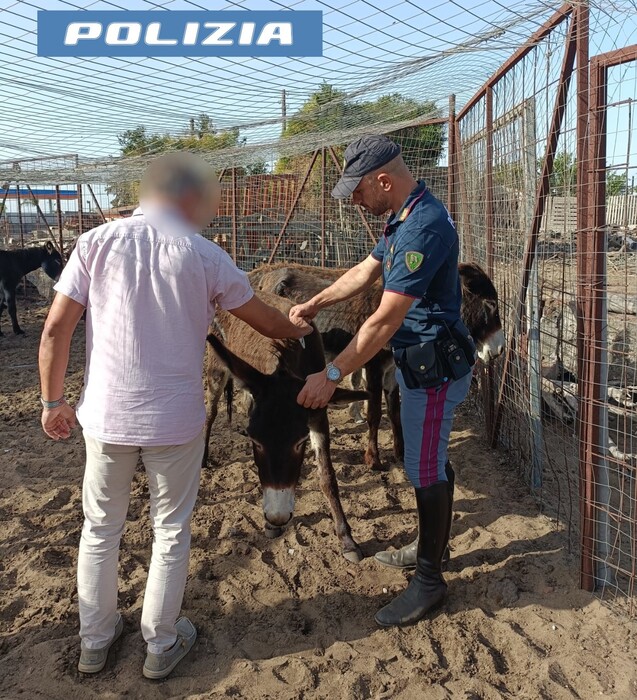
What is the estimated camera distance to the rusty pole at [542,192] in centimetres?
304

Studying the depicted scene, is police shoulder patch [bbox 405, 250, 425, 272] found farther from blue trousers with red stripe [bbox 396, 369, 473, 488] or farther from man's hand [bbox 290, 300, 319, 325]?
man's hand [bbox 290, 300, 319, 325]

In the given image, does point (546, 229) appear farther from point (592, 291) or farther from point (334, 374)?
point (334, 374)

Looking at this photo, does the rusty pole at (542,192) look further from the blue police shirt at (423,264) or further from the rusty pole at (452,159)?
the rusty pole at (452,159)

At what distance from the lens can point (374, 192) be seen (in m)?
2.70

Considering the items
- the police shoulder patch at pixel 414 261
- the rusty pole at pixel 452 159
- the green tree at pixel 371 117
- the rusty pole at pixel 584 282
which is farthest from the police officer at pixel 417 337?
the rusty pole at pixel 452 159

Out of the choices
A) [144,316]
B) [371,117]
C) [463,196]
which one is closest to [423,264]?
[144,316]

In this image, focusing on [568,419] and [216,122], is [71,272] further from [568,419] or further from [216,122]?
[216,122]

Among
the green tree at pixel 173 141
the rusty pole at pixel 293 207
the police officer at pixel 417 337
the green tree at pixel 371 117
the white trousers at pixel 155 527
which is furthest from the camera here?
the rusty pole at pixel 293 207

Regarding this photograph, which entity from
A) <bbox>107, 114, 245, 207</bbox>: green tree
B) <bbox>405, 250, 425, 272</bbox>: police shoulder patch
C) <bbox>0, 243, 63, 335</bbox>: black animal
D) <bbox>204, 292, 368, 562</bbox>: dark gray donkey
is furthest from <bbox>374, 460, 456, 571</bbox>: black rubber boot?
<bbox>0, 243, 63, 335</bbox>: black animal

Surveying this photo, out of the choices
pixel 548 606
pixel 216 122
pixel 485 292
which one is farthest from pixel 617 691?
pixel 216 122

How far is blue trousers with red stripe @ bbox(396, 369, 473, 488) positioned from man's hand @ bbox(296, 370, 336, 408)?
40 cm

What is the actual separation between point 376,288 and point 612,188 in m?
2.76

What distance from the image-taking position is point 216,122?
712 cm

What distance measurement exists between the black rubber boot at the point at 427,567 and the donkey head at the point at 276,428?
655 millimetres
